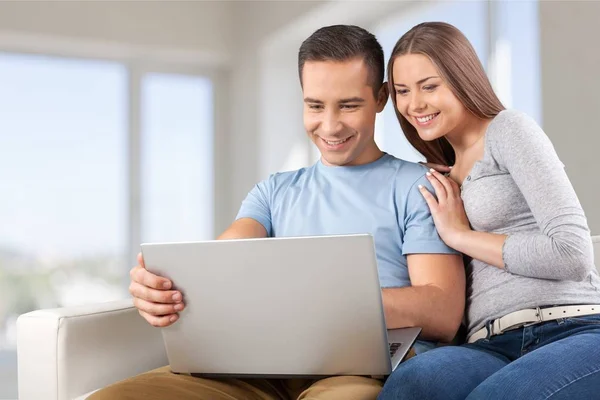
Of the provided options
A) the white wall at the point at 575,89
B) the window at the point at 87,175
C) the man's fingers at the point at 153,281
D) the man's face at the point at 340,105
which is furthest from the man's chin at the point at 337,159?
the window at the point at 87,175

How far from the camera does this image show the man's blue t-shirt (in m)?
1.58

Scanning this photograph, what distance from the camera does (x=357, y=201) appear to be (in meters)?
1.67

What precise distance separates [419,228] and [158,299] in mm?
588

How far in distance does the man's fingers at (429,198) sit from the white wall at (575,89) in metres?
1.14

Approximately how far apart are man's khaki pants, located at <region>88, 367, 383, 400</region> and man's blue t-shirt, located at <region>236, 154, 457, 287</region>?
0.32 metres

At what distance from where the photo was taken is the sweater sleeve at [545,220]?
1.32 meters

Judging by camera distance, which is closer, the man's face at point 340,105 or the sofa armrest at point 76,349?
the sofa armrest at point 76,349

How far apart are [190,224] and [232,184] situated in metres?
0.39

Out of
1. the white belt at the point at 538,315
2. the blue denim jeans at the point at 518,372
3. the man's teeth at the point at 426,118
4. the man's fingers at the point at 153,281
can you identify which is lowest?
the blue denim jeans at the point at 518,372

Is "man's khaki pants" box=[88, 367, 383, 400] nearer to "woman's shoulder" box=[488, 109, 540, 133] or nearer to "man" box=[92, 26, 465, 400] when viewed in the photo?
"man" box=[92, 26, 465, 400]

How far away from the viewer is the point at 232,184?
510cm

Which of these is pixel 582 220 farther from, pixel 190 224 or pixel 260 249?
pixel 190 224

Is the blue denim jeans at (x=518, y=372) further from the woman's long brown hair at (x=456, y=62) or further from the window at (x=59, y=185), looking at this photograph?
the window at (x=59, y=185)

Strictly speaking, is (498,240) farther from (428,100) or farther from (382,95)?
(382,95)
